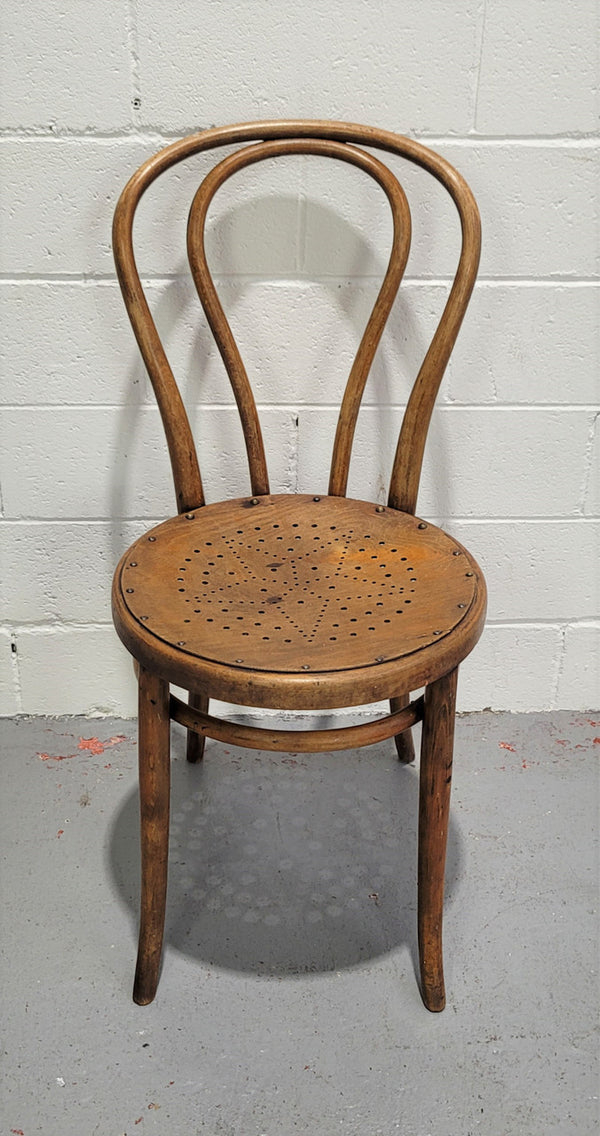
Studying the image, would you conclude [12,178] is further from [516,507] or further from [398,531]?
[516,507]

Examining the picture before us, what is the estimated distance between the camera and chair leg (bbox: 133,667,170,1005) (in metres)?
1.10

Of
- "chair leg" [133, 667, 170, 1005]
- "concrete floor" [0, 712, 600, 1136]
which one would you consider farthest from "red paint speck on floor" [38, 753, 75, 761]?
"chair leg" [133, 667, 170, 1005]

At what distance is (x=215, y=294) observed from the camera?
4.28 feet

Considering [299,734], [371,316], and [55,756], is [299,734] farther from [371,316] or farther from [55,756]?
→ [55,756]

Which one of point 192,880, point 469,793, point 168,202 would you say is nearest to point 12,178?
point 168,202

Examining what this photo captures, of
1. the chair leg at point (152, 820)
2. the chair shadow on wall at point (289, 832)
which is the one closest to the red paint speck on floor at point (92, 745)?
the chair shadow on wall at point (289, 832)

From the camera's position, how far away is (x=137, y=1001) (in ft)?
4.02

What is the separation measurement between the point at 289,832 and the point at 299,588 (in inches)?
19.4

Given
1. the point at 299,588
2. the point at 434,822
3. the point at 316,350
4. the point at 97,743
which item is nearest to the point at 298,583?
the point at 299,588

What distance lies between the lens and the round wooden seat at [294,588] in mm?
1022

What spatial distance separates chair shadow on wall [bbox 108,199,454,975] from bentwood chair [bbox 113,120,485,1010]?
0.43 feet

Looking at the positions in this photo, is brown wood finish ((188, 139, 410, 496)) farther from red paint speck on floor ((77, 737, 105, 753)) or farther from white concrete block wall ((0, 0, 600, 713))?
red paint speck on floor ((77, 737, 105, 753))

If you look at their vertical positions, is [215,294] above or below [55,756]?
above

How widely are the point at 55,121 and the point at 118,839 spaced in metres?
1.01
